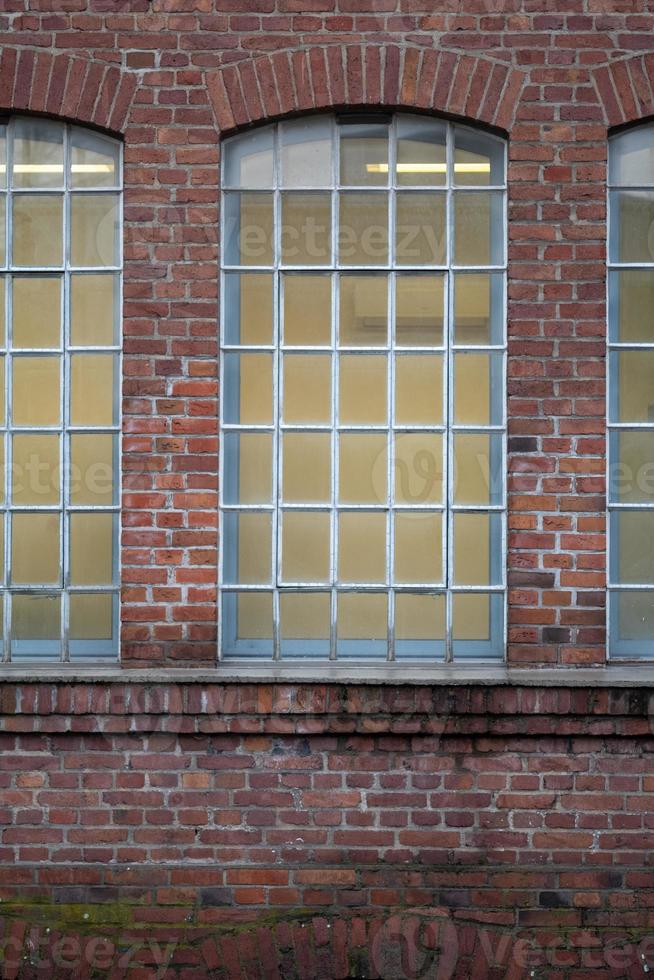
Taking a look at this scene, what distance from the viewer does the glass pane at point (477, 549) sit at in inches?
200

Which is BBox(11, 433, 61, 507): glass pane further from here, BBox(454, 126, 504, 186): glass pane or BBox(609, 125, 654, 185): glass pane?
BBox(609, 125, 654, 185): glass pane

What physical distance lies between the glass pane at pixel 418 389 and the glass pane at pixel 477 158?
2.86ft

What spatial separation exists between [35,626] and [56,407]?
1.08 m

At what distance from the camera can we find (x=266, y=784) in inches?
191

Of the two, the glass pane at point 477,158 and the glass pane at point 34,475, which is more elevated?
the glass pane at point 477,158

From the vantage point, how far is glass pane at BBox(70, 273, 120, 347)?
5125mm

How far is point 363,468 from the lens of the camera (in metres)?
5.11

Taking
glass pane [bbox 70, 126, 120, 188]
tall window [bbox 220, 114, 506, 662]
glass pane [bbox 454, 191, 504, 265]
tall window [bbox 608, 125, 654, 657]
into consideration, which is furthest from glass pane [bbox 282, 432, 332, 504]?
glass pane [bbox 70, 126, 120, 188]

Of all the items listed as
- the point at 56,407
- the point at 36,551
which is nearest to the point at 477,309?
the point at 56,407

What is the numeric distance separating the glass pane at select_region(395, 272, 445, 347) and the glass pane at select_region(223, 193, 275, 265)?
Result: 66cm

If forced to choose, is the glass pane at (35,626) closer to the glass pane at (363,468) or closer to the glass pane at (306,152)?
the glass pane at (363,468)

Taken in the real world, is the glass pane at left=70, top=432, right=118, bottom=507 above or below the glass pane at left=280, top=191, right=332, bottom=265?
below

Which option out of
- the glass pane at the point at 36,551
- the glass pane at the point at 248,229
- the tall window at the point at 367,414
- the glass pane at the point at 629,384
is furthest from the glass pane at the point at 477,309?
the glass pane at the point at 36,551

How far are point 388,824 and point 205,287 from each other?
2644mm
